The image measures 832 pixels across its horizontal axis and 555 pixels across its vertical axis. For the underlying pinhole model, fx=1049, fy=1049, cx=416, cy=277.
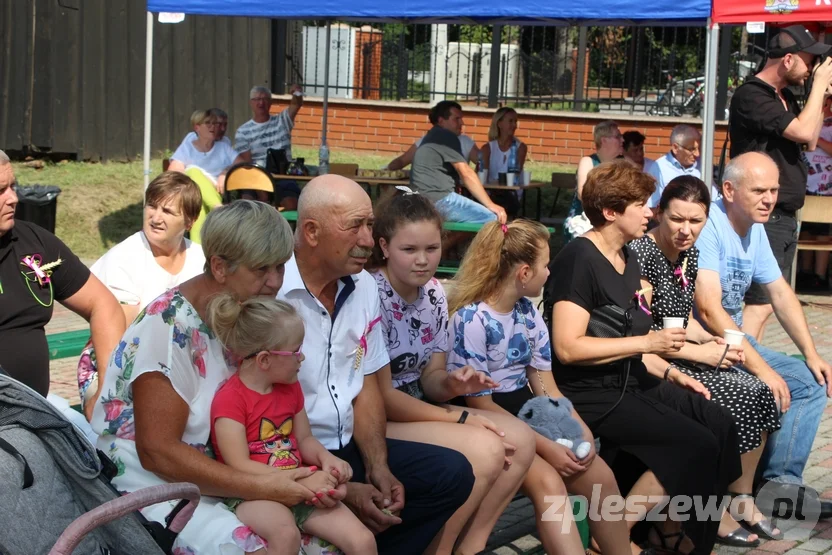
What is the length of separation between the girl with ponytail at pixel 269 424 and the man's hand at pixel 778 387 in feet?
7.07

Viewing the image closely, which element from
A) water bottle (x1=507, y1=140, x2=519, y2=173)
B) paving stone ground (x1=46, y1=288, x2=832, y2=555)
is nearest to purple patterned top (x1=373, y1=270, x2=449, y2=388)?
paving stone ground (x1=46, y1=288, x2=832, y2=555)

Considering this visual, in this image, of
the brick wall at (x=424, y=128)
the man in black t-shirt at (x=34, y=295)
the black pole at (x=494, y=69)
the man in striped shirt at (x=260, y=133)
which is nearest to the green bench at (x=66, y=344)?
the man in black t-shirt at (x=34, y=295)

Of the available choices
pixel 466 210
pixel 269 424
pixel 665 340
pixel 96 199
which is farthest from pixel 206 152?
pixel 269 424

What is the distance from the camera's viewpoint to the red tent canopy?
22.3ft

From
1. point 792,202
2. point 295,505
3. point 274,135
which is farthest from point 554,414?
point 274,135

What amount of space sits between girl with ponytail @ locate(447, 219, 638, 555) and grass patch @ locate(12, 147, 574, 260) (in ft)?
26.1

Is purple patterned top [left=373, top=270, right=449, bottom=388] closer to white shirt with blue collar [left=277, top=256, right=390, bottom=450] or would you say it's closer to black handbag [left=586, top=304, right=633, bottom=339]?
white shirt with blue collar [left=277, top=256, right=390, bottom=450]

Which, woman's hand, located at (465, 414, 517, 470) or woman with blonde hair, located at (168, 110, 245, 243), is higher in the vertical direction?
woman with blonde hair, located at (168, 110, 245, 243)

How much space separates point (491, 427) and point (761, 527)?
1.50 meters

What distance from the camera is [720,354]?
4.20 meters

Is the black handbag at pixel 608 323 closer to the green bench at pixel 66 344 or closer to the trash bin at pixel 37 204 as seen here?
the green bench at pixel 66 344

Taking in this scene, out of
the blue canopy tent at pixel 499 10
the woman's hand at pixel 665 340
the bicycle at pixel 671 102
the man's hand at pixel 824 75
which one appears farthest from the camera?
the bicycle at pixel 671 102

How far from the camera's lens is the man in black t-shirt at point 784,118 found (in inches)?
249

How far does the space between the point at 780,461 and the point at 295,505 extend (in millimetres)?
2547
